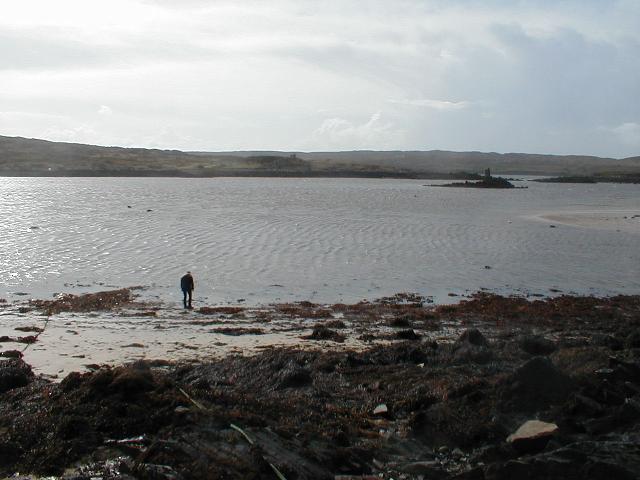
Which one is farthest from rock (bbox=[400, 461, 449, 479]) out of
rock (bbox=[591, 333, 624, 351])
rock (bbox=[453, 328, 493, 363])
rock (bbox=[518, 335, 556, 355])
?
rock (bbox=[591, 333, 624, 351])

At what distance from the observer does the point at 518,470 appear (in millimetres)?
5738

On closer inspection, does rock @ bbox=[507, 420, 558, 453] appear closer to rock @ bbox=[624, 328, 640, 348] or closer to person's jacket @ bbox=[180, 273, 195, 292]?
rock @ bbox=[624, 328, 640, 348]

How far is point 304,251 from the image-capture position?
24.5m

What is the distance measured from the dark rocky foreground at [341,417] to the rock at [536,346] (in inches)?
1.1

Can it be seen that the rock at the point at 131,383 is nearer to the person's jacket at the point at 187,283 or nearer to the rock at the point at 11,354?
the rock at the point at 11,354

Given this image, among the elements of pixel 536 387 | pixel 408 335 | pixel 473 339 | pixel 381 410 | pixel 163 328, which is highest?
pixel 536 387

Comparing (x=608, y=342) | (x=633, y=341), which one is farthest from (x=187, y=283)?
(x=633, y=341)

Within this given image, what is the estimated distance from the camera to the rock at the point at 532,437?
21.3 ft

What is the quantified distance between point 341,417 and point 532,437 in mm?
2137

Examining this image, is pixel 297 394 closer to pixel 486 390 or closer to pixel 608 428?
pixel 486 390

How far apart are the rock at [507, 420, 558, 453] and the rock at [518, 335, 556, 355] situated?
150 inches

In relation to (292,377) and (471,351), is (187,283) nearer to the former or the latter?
(292,377)

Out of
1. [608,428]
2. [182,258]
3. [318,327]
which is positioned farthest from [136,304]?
[608,428]

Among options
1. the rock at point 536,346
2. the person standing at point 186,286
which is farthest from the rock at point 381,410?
the person standing at point 186,286
